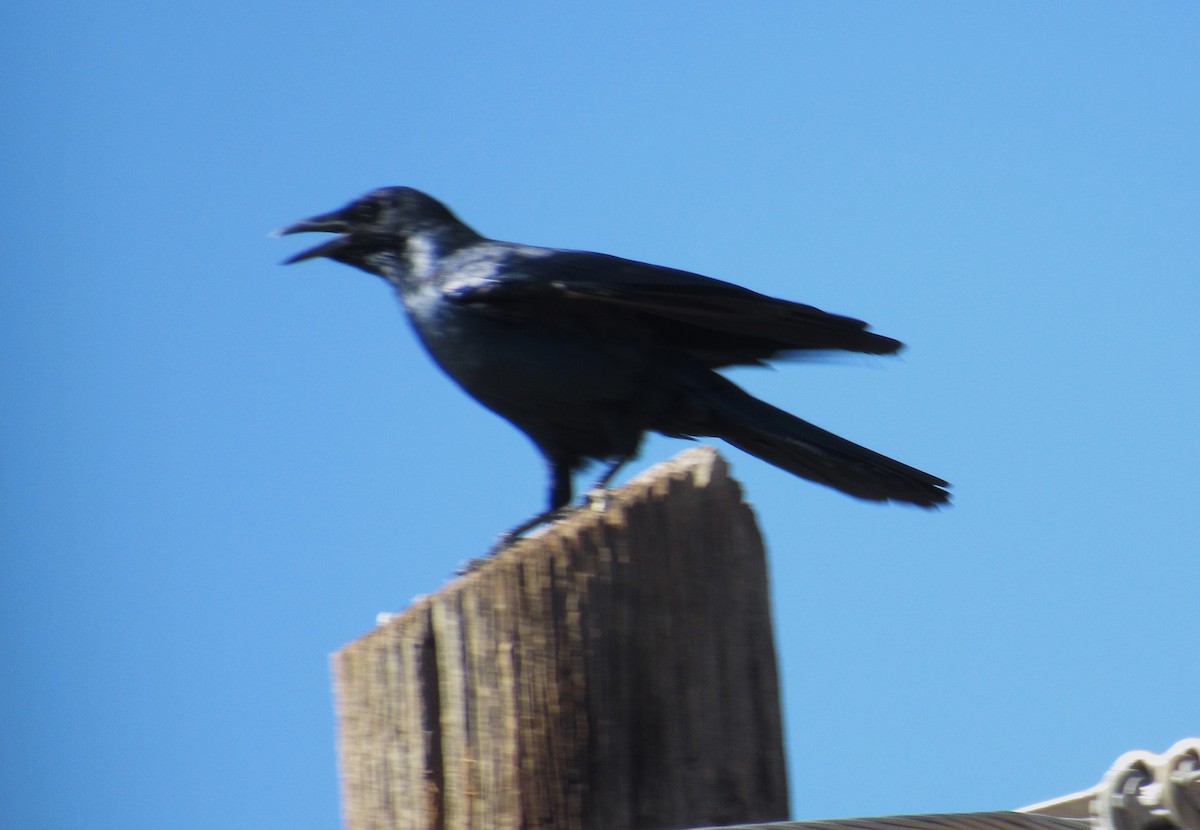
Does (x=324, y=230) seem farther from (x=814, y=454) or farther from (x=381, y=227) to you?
(x=814, y=454)

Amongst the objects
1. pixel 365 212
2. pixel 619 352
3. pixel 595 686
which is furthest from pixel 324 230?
pixel 595 686

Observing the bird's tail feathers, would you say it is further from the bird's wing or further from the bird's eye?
the bird's eye

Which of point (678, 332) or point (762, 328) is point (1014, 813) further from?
point (678, 332)

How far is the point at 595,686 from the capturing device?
2418 mm

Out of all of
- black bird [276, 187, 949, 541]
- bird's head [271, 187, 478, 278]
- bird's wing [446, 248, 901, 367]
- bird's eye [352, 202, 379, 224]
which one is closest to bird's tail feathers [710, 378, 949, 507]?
black bird [276, 187, 949, 541]

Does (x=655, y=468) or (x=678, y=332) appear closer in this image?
(x=655, y=468)

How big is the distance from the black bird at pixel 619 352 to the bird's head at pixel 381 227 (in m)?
0.30

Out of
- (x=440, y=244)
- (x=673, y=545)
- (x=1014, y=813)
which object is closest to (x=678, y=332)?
(x=440, y=244)

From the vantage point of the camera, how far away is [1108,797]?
2.21 meters

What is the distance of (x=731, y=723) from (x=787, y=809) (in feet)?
0.58

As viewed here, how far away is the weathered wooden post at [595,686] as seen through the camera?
241cm

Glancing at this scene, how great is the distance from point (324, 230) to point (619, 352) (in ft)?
4.65

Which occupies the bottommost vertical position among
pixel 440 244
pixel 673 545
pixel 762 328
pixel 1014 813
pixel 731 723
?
pixel 1014 813

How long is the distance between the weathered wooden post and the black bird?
106 centimetres
